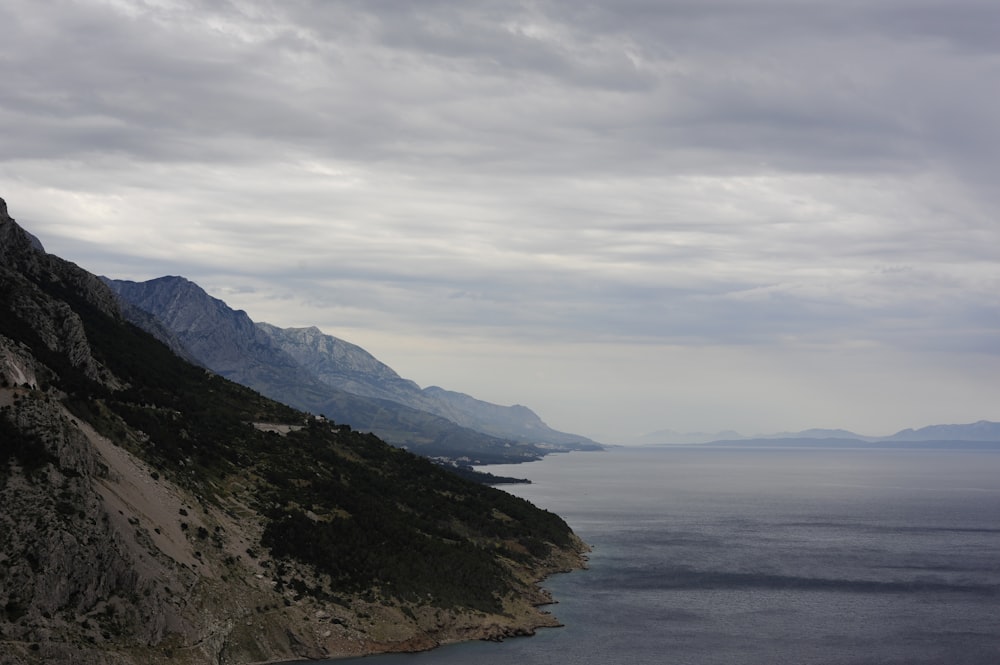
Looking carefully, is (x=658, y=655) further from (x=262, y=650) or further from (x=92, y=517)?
(x=92, y=517)

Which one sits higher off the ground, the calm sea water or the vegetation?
the vegetation

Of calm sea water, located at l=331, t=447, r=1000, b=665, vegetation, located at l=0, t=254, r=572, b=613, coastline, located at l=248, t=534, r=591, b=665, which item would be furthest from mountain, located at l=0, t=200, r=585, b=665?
calm sea water, located at l=331, t=447, r=1000, b=665

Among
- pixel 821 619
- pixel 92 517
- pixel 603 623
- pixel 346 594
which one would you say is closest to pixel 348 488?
pixel 346 594

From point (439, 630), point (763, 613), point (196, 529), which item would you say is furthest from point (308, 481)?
point (763, 613)

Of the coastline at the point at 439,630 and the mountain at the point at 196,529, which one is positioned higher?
the mountain at the point at 196,529

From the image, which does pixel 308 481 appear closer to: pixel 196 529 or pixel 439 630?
pixel 196 529

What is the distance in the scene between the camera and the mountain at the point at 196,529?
279 ft

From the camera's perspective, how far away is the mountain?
8500 centimetres

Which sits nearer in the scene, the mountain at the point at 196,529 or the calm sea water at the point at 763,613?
the mountain at the point at 196,529

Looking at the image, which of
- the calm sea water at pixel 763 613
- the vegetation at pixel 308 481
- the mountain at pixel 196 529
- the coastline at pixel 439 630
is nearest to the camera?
the mountain at pixel 196 529

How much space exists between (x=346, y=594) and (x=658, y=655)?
38966 mm

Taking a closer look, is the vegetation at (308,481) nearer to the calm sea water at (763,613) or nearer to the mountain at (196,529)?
the mountain at (196,529)

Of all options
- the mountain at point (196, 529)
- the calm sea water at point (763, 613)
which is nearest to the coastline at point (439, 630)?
the mountain at point (196, 529)

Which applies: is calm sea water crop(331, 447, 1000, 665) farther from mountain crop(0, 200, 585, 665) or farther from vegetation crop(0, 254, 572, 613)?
vegetation crop(0, 254, 572, 613)
